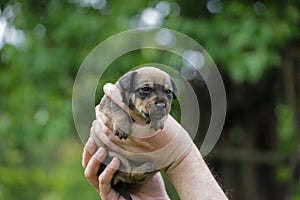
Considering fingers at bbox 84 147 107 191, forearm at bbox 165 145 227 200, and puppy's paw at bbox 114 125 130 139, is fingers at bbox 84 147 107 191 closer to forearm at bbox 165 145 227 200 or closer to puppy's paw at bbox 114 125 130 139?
puppy's paw at bbox 114 125 130 139

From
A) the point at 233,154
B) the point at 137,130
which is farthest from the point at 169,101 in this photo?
the point at 233,154

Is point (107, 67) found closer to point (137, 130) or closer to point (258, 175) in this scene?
point (137, 130)

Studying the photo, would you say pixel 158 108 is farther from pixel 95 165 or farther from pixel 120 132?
pixel 95 165

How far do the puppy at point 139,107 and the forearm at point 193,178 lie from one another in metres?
0.08

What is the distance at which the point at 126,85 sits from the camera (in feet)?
6.40

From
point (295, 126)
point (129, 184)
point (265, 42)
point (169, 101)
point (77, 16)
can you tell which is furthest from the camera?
point (295, 126)

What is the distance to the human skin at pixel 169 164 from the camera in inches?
77.9

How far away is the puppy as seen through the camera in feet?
6.01

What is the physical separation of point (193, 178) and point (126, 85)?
34 centimetres

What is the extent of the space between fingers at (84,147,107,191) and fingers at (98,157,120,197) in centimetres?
4

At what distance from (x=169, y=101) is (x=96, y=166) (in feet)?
1.15

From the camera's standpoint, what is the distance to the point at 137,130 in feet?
6.44

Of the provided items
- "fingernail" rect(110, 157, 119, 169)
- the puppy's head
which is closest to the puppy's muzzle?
the puppy's head

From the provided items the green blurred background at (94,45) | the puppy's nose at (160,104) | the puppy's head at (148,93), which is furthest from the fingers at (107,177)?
the green blurred background at (94,45)
